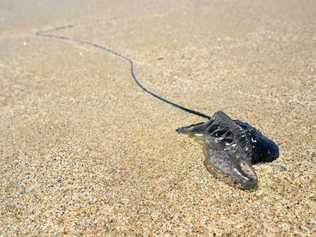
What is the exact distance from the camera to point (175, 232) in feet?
6.92

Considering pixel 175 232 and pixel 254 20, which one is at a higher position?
pixel 254 20

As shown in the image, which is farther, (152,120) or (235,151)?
(152,120)

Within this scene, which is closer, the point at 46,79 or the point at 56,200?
the point at 56,200

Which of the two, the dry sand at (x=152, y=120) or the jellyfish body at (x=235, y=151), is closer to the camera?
the dry sand at (x=152, y=120)

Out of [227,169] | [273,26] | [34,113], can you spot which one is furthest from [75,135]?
[273,26]

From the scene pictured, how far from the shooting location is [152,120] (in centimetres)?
321

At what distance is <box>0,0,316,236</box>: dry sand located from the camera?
2.23 m

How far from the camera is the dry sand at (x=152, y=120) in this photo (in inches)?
87.8

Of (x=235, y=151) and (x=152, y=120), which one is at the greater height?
(x=235, y=151)

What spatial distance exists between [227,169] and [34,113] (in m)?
1.75

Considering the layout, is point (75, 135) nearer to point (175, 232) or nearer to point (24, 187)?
point (24, 187)

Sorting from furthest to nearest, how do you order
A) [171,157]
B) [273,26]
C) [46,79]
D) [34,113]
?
1. [273,26]
2. [46,79]
3. [34,113]
4. [171,157]

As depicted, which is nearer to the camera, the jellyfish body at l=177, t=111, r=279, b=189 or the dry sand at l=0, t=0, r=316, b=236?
the dry sand at l=0, t=0, r=316, b=236

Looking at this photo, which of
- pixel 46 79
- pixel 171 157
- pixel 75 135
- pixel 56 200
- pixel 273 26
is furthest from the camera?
pixel 273 26
